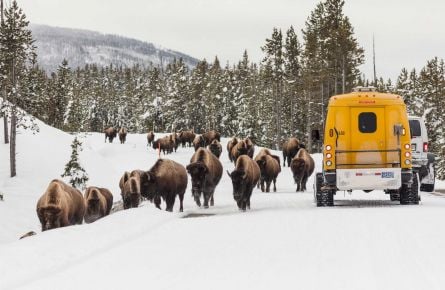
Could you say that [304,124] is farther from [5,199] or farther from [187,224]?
[187,224]

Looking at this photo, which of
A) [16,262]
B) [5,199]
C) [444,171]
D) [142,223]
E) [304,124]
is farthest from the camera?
[304,124]

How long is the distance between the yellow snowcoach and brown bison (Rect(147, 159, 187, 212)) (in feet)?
13.0

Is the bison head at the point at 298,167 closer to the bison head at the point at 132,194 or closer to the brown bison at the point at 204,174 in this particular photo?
the brown bison at the point at 204,174

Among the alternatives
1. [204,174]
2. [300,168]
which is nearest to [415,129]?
[300,168]

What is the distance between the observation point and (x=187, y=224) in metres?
12.0

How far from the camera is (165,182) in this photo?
16438 millimetres

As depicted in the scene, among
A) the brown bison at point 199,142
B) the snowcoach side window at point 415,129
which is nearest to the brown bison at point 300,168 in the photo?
the snowcoach side window at point 415,129

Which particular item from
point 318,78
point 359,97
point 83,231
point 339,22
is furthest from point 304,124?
point 83,231

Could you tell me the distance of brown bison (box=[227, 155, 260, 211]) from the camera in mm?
15992

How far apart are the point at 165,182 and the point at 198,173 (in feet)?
3.64

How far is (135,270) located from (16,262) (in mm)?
1551

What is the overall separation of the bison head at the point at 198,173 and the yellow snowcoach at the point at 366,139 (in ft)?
11.0

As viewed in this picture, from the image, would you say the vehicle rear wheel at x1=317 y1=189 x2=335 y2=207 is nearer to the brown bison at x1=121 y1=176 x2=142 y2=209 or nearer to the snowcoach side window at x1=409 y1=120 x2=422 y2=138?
the brown bison at x1=121 y1=176 x2=142 y2=209

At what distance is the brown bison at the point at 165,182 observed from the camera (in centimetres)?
1625
